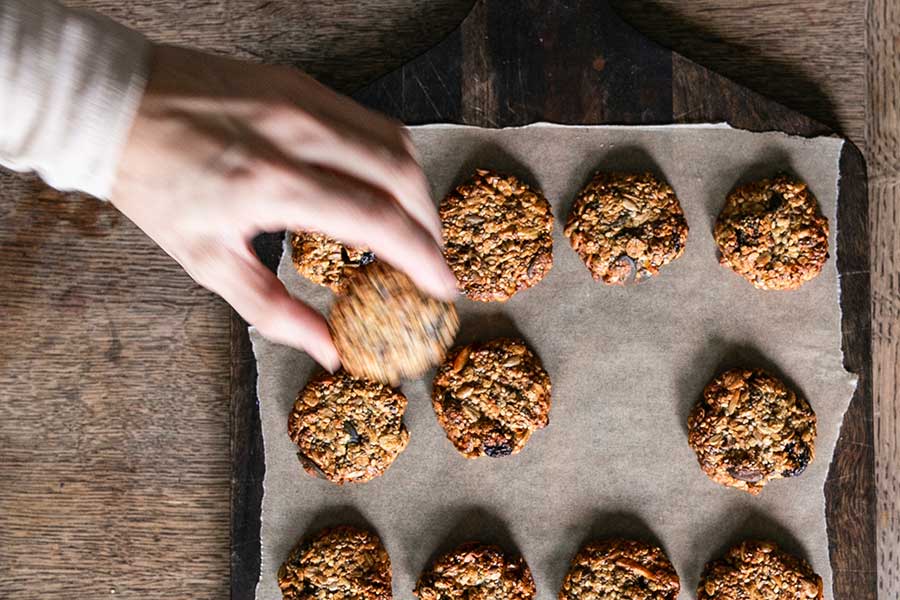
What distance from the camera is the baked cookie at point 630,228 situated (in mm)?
1781

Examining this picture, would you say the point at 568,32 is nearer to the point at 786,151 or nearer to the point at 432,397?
the point at 786,151

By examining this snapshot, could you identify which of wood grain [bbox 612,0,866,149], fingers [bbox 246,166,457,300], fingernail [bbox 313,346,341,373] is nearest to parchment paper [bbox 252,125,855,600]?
wood grain [bbox 612,0,866,149]

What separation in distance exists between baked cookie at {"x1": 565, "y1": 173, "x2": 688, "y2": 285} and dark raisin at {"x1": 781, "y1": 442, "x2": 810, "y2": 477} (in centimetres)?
50

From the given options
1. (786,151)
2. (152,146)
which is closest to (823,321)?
(786,151)

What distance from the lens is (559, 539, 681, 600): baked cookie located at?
176cm

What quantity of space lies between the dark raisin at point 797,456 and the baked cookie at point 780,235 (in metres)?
0.36

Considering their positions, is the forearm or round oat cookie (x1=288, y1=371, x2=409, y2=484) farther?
round oat cookie (x1=288, y1=371, x2=409, y2=484)

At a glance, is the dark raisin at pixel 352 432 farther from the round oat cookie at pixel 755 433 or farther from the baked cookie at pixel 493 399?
the round oat cookie at pixel 755 433

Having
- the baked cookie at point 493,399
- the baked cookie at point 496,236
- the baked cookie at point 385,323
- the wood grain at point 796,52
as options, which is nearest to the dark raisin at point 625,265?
the baked cookie at point 496,236

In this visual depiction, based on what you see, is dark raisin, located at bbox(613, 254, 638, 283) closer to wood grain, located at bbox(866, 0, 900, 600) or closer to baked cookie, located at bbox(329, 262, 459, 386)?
baked cookie, located at bbox(329, 262, 459, 386)

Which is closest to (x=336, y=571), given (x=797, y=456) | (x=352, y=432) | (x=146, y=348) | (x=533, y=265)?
(x=352, y=432)

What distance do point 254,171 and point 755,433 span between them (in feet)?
4.15

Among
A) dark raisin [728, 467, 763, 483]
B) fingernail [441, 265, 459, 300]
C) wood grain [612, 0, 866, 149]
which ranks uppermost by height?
wood grain [612, 0, 866, 149]

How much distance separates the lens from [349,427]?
1799 millimetres
